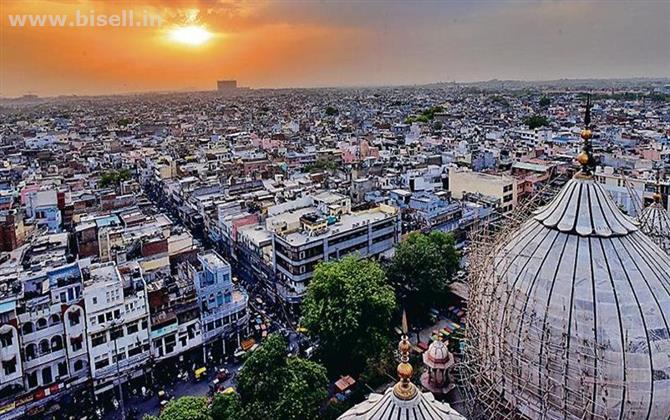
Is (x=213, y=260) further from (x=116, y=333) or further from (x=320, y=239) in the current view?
(x=116, y=333)

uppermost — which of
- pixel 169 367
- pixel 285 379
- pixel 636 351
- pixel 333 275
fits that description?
pixel 636 351

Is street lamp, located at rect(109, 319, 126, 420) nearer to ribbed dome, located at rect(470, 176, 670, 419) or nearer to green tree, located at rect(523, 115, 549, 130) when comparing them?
ribbed dome, located at rect(470, 176, 670, 419)

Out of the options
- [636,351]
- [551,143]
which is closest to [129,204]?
[636,351]

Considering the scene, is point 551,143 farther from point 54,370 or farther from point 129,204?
point 54,370

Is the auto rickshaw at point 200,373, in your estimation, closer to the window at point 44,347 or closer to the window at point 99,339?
the window at point 99,339

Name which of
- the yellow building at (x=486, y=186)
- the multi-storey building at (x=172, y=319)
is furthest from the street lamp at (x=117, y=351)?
the yellow building at (x=486, y=186)
